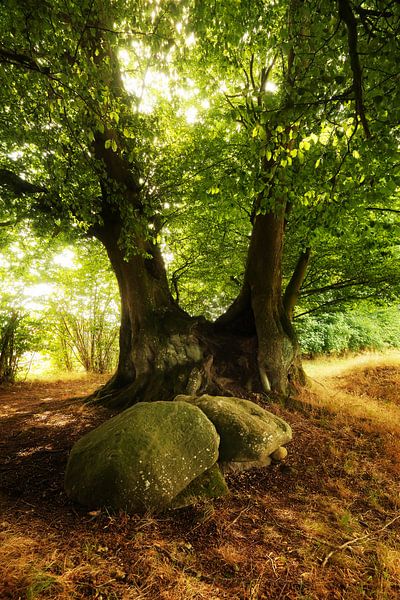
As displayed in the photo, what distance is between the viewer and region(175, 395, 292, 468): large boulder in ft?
12.6

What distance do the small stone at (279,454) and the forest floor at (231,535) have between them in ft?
0.32

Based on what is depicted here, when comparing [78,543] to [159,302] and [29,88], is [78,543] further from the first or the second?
[29,88]

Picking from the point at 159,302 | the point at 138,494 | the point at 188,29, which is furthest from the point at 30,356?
the point at 188,29

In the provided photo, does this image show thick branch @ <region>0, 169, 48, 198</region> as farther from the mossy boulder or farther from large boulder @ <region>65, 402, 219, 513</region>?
the mossy boulder

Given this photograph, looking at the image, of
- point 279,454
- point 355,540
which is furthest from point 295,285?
point 355,540

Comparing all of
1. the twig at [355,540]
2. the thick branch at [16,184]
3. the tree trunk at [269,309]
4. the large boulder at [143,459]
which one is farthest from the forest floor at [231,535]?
the thick branch at [16,184]

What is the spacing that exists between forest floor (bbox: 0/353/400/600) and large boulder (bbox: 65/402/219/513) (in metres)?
0.17

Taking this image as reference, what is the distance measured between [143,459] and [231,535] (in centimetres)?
105

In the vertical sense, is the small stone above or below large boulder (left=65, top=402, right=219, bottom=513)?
below

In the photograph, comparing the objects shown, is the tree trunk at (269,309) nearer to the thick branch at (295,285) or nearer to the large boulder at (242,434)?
the thick branch at (295,285)

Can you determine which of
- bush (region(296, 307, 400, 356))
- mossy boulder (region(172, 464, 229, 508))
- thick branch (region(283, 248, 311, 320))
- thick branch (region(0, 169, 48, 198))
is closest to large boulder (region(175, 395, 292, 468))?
mossy boulder (region(172, 464, 229, 508))

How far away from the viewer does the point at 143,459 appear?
3.02 m

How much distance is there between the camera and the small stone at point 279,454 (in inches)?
166

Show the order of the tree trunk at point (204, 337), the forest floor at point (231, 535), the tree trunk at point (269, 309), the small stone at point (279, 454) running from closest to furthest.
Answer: the forest floor at point (231, 535) < the small stone at point (279, 454) < the tree trunk at point (204, 337) < the tree trunk at point (269, 309)
